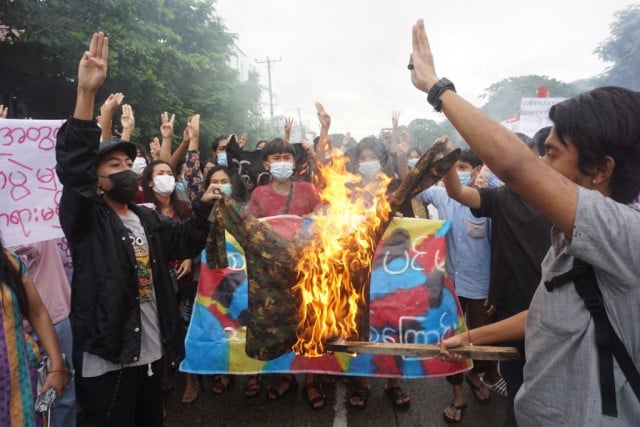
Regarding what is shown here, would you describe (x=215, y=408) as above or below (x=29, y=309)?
below

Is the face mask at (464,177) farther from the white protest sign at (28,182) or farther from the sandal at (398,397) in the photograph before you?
the white protest sign at (28,182)

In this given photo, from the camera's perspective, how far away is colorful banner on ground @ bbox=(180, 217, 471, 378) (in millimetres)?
3865

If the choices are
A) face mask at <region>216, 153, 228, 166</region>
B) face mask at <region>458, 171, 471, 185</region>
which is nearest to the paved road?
face mask at <region>458, 171, 471, 185</region>

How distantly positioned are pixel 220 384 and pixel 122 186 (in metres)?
2.77

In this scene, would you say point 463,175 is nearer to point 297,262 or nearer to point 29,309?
point 297,262

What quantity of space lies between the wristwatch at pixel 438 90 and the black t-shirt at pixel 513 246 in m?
2.11

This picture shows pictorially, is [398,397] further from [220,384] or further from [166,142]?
[166,142]

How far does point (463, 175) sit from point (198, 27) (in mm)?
20769

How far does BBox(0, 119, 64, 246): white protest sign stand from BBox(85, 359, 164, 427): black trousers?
130cm

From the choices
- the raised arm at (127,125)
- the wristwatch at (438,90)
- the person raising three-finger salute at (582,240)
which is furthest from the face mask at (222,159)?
the wristwatch at (438,90)

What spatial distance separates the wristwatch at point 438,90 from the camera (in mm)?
1518

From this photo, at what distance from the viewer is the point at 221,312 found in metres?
3.98

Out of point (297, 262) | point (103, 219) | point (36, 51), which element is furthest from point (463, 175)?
point (36, 51)

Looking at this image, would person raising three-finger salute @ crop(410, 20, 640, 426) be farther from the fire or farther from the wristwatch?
the fire
